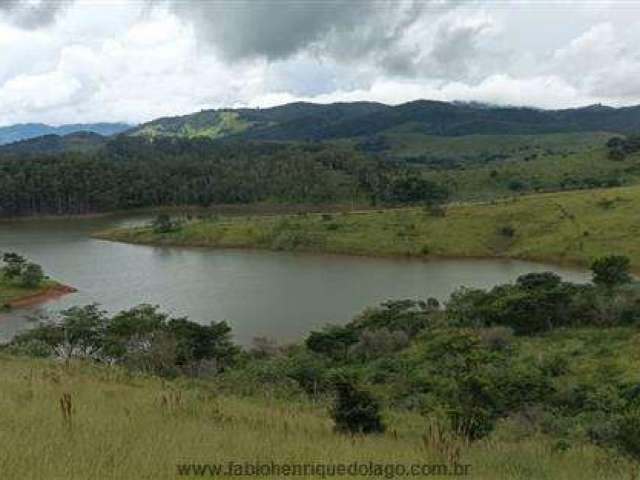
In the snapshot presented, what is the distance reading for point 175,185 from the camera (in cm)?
18550

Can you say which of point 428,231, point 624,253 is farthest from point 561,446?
point 428,231

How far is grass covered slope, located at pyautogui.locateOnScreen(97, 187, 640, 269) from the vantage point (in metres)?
100

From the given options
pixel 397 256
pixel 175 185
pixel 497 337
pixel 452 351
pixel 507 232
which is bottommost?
pixel 397 256

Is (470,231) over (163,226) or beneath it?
beneath

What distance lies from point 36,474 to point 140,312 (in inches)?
2001

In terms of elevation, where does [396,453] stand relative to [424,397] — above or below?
above

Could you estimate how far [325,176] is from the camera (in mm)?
186375

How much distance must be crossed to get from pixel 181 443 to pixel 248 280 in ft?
259

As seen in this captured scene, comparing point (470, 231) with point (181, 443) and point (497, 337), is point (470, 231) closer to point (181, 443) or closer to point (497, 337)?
point (497, 337)

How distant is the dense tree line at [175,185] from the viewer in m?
167

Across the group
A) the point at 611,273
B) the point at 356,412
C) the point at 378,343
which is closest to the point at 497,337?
the point at 378,343

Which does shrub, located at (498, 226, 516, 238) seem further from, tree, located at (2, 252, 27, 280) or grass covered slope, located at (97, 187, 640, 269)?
tree, located at (2, 252, 27, 280)

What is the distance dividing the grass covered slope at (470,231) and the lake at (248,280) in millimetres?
4309

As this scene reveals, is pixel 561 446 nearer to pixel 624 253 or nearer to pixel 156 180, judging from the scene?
pixel 624 253
